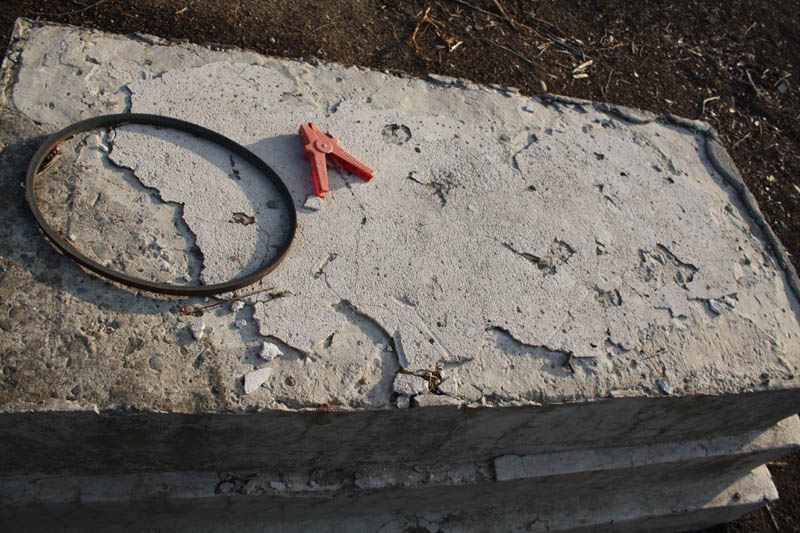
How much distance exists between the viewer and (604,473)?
7.98 feet

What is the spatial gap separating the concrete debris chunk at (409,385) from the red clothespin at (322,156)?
0.74 metres

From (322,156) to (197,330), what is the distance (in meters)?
0.79

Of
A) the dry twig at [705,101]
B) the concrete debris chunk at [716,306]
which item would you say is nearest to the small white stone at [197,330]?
the concrete debris chunk at [716,306]

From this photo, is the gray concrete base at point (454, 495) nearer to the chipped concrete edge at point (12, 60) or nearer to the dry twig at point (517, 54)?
the chipped concrete edge at point (12, 60)

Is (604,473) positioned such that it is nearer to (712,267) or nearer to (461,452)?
(461,452)

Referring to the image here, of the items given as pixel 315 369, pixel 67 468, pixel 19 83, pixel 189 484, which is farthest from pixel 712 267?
pixel 19 83

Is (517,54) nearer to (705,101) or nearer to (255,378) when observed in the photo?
(705,101)

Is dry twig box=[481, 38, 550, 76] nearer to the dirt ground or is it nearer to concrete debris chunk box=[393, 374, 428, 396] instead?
the dirt ground

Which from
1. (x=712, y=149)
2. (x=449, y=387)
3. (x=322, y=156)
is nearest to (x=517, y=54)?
(x=712, y=149)

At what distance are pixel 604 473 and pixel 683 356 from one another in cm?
60

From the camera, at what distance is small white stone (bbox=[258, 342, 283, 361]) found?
1.83 metres

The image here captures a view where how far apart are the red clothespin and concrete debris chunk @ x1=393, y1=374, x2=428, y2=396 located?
0.74m

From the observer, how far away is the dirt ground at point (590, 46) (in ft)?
10.1

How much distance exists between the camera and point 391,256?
2.14 meters
